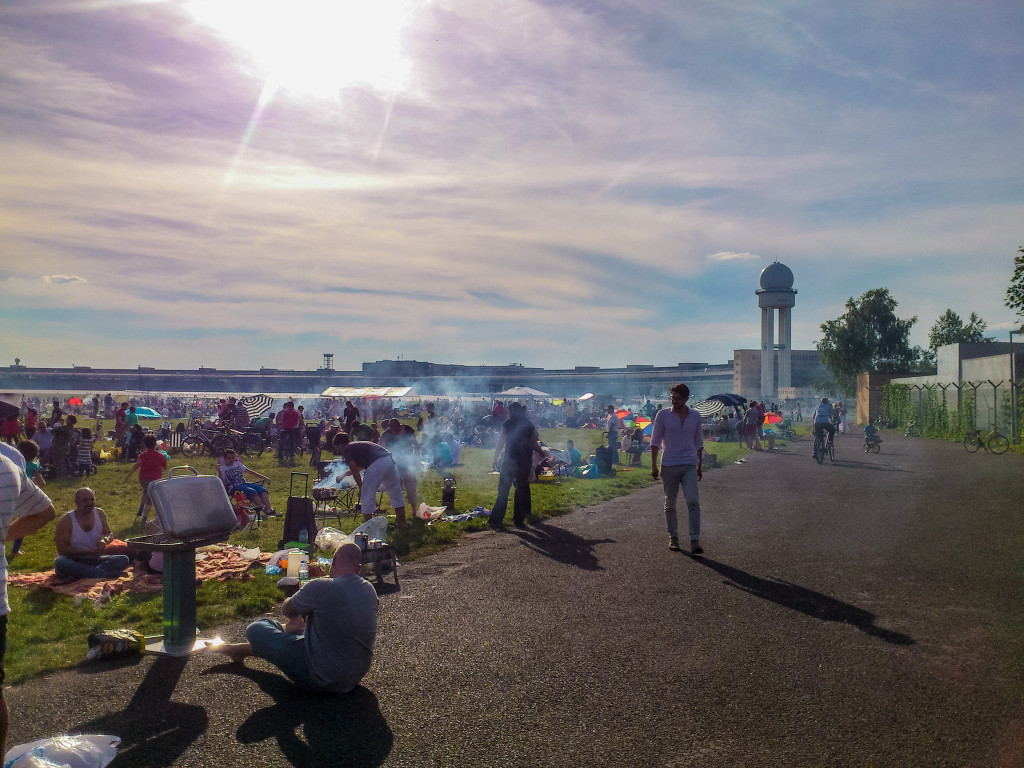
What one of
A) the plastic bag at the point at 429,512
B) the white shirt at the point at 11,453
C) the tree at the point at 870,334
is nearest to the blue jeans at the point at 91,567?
the plastic bag at the point at 429,512

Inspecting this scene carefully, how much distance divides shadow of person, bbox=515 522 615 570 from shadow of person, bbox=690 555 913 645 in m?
1.40

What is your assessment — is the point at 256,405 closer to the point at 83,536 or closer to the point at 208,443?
the point at 208,443

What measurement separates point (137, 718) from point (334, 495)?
735cm

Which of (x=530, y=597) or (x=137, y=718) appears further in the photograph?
(x=530, y=597)

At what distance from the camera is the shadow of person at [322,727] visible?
150 inches

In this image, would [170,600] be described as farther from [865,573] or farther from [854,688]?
[865,573]

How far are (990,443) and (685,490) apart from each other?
65.9 feet

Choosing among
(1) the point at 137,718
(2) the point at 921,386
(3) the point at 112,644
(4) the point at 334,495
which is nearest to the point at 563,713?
(1) the point at 137,718

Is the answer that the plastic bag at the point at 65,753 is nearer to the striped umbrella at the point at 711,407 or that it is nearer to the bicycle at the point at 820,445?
the bicycle at the point at 820,445

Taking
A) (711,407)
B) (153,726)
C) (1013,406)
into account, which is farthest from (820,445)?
(153,726)

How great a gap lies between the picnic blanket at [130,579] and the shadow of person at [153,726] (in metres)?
2.75

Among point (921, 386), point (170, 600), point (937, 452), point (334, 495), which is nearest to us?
point (170, 600)

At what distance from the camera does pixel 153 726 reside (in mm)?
4121

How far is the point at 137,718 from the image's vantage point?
4.22 meters
